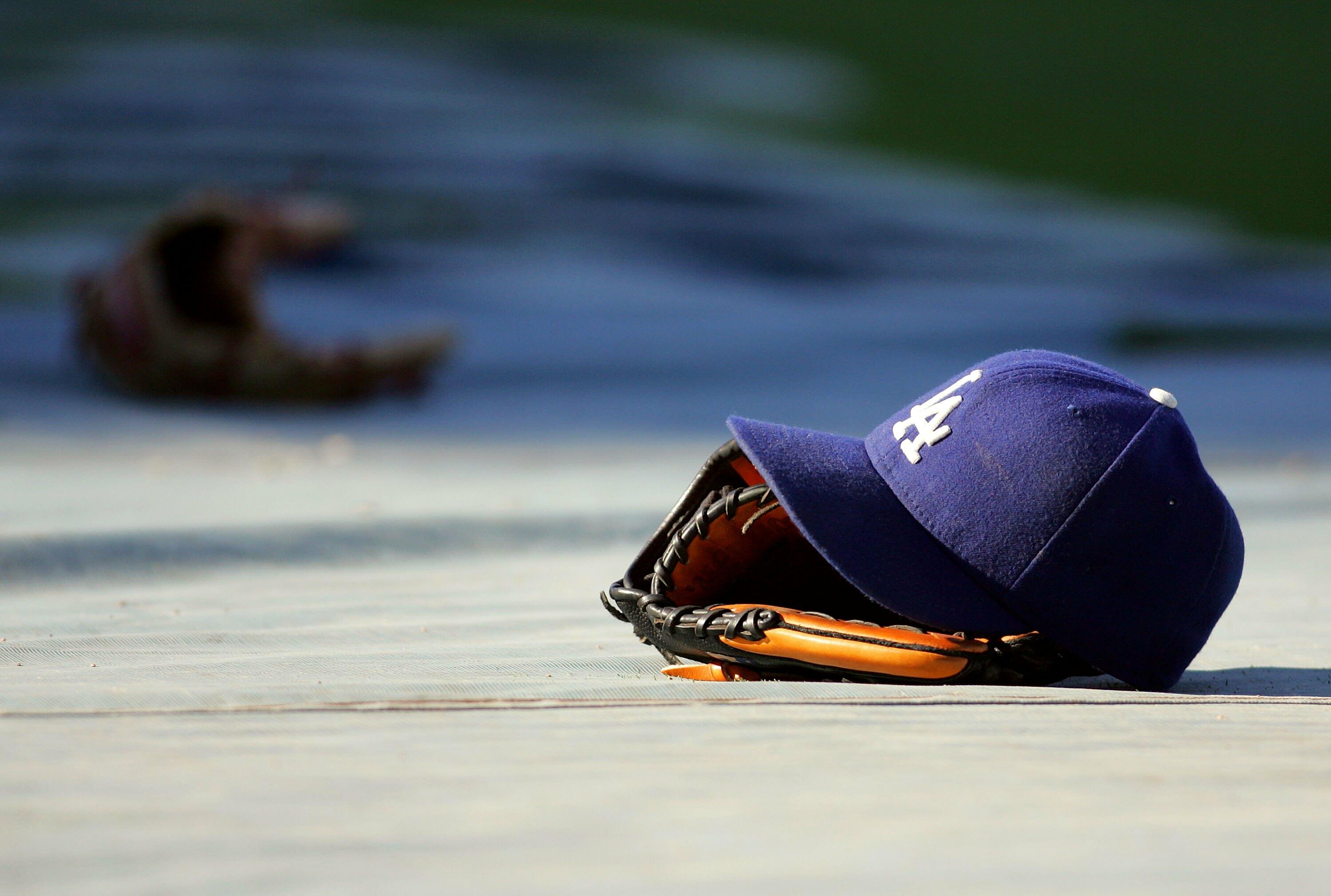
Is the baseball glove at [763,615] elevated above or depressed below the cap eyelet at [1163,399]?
below

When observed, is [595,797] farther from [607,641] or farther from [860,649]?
[607,641]

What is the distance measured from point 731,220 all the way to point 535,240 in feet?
2.36

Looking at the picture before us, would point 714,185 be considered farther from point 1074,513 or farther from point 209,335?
→ point 1074,513

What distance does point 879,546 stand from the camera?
1.01 metres

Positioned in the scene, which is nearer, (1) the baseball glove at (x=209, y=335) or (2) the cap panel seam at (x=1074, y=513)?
(2) the cap panel seam at (x=1074, y=513)

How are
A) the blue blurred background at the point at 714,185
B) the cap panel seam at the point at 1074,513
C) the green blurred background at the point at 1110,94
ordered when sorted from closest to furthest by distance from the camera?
1. the cap panel seam at the point at 1074,513
2. the blue blurred background at the point at 714,185
3. the green blurred background at the point at 1110,94

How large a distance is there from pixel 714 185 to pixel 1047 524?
Result: 15.2 ft

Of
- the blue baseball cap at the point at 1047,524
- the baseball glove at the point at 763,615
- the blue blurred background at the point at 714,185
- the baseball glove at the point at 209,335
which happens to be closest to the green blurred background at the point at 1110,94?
the blue blurred background at the point at 714,185

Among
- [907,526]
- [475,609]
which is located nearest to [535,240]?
[475,609]

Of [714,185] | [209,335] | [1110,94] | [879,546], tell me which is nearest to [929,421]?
[879,546]

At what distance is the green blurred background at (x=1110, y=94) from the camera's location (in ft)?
19.9

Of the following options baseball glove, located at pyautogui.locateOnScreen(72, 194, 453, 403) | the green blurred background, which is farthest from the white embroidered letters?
the green blurred background

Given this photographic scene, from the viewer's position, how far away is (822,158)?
598cm

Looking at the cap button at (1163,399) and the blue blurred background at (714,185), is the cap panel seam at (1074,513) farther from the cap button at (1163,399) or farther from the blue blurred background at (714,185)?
the blue blurred background at (714,185)
